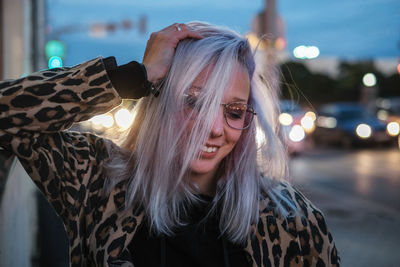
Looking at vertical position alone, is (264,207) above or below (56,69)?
below

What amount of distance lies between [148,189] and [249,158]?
518 mm

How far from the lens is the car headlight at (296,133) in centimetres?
1532

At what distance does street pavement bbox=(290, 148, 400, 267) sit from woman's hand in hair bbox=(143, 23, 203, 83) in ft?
3.40

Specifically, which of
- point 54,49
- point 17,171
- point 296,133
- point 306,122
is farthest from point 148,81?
point 306,122

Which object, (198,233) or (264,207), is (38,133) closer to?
(198,233)

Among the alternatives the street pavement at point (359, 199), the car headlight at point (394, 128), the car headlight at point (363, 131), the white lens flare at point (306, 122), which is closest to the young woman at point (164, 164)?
the street pavement at point (359, 199)

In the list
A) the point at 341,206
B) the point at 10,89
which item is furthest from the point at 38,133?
the point at 341,206

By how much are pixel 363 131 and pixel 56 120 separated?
17.4m

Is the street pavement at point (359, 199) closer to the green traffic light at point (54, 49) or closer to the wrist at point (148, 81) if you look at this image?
the wrist at point (148, 81)

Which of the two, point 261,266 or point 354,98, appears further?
point 354,98

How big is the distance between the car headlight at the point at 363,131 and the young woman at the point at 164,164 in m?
16.6

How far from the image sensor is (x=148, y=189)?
2107 millimetres

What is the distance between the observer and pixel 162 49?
2.08 meters

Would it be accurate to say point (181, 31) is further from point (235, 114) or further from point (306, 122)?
point (306, 122)
